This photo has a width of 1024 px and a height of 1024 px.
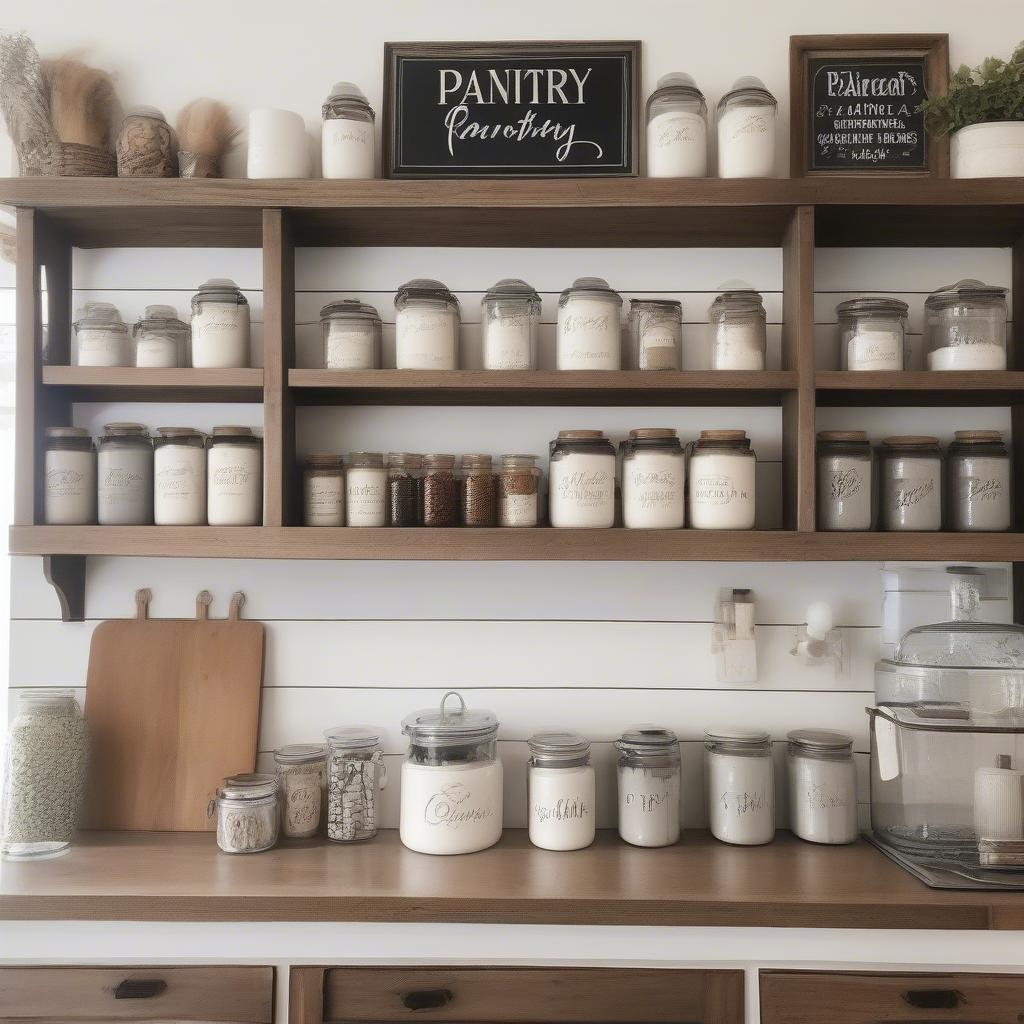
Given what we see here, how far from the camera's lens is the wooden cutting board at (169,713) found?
68.4 inches

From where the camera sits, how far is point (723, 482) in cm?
157

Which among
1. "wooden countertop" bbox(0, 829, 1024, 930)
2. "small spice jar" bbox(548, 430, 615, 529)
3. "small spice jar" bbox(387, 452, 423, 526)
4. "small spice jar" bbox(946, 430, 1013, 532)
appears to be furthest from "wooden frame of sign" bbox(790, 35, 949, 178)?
"wooden countertop" bbox(0, 829, 1024, 930)

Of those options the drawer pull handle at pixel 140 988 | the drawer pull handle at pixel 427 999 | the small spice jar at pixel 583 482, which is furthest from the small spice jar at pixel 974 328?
the drawer pull handle at pixel 140 988

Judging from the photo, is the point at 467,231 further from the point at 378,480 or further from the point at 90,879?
the point at 90,879

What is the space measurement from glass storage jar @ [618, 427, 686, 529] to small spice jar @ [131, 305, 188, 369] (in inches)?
34.3

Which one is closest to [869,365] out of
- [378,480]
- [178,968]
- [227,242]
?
[378,480]

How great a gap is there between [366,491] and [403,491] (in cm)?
7

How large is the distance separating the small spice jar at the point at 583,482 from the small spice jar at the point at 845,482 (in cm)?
38

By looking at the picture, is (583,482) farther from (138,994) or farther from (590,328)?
(138,994)

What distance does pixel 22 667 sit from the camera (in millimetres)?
1793

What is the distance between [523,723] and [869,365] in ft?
3.09

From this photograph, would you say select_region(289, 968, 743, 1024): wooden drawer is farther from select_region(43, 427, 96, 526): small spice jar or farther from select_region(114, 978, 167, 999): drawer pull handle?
select_region(43, 427, 96, 526): small spice jar

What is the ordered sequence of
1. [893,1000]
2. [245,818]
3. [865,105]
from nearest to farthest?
[893,1000]
[245,818]
[865,105]

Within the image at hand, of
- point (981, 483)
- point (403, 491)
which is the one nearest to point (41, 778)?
point (403, 491)
